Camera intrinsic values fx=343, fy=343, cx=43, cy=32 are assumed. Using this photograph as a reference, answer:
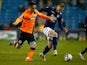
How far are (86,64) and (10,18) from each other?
20.5m

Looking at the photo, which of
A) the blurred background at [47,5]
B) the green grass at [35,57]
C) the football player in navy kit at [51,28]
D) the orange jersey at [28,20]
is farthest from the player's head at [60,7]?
the blurred background at [47,5]

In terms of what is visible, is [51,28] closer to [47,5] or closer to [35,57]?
[35,57]

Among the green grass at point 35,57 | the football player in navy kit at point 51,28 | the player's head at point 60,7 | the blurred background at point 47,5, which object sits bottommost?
the blurred background at point 47,5

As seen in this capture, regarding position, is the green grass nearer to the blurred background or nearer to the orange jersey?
the orange jersey

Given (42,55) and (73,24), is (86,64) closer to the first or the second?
(42,55)

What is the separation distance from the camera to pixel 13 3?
32969mm

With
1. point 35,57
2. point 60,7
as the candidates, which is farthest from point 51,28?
point 35,57

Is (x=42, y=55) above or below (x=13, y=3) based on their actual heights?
above

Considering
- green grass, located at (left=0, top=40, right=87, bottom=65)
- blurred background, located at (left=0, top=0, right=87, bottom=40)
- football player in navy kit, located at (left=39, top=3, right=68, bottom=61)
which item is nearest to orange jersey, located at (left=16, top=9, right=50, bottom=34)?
football player in navy kit, located at (left=39, top=3, right=68, bottom=61)

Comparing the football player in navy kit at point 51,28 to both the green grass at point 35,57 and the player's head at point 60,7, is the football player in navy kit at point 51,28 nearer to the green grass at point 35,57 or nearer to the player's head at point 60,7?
the player's head at point 60,7

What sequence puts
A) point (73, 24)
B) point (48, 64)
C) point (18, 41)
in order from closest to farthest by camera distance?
1. point (48, 64)
2. point (18, 41)
3. point (73, 24)

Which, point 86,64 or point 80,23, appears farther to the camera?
point 80,23

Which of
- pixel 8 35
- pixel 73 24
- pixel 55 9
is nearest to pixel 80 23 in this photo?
pixel 73 24

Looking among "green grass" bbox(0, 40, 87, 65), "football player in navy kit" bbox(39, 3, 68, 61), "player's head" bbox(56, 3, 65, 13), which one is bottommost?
"green grass" bbox(0, 40, 87, 65)
